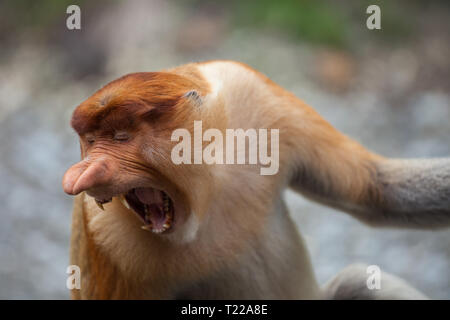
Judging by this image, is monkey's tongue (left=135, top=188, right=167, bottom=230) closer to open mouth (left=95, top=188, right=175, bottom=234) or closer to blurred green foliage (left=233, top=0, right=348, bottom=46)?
open mouth (left=95, top=188, right=175, bottom=234)

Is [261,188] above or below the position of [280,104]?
below

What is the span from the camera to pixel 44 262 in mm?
2754

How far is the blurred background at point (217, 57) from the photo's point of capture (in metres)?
2.87

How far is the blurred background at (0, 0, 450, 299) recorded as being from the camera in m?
2.87

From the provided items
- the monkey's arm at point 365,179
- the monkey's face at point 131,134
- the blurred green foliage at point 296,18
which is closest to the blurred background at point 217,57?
the blurred green foliage at point 296,18

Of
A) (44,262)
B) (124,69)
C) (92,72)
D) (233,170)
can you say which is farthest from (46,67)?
(233,170)

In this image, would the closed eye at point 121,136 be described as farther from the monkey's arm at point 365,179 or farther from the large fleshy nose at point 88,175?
the monkey's arm at point 365,179

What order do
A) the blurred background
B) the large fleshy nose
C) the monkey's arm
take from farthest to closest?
1. the blurred background
2. the monkey's arm
3. the large fleshy nose

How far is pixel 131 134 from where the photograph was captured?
1.05 metres

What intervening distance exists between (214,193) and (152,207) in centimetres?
18

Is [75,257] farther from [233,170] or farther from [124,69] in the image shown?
[124,69]

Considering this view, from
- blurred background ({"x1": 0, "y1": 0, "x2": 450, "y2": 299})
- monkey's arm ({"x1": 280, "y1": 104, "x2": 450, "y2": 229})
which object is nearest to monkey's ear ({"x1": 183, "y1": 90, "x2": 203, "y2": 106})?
monkey's arm ({"x1": 280, "y1": 104, "x2": 450, "y2": 229})

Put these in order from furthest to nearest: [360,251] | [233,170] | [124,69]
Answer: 1. [124,69]
2. [360,251]
3. [233,170]
